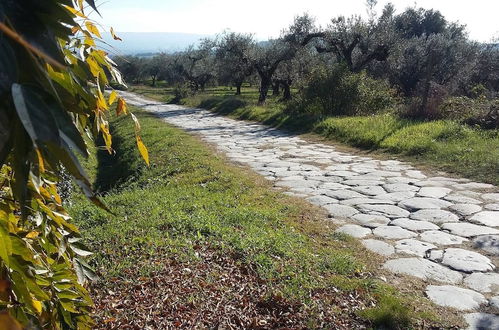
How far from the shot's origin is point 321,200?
19.9 ft

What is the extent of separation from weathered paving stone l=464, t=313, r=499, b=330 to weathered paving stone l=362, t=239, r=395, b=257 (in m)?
1.14

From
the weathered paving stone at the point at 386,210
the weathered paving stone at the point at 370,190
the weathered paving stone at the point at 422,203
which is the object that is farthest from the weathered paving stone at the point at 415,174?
the weathered paving stone at the point at 386,210

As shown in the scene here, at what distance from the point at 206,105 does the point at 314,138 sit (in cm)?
1258

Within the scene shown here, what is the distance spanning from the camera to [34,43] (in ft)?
2.31

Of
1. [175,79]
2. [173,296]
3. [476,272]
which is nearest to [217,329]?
[173,296]

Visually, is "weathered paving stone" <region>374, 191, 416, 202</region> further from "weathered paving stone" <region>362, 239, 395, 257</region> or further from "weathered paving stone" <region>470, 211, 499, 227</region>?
"weathered paving stone" <region>362, 239, 395, 257</region>

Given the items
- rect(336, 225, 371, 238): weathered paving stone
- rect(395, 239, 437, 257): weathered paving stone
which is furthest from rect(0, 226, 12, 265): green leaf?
rect(336, 225, 371, 238): weathered paving stone

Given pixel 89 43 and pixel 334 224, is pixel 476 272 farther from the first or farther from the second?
pixel 89 43

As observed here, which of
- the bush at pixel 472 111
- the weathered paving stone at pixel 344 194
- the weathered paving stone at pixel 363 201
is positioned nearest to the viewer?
the weathered paving stone at pixel 363 201

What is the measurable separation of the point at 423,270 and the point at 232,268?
1693 millimetres

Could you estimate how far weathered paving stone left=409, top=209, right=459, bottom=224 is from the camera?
5.16 m

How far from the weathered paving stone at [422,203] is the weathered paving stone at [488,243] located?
102 cm

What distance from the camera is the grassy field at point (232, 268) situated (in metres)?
3.07

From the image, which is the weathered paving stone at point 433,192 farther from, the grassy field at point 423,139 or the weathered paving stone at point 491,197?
the grassy field at point 423,139
